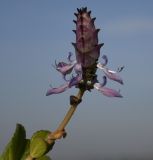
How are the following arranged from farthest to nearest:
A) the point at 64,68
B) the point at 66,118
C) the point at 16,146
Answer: the point at 16,146 < the point at 64,68 < the point at 66,118

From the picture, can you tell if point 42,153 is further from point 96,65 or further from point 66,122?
point 96,65

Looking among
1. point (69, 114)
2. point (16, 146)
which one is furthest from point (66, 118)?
point (16, 146)

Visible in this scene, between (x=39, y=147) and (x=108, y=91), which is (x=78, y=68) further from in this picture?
(x=39, y=147)

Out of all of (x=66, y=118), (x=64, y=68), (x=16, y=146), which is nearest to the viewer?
(x=66, y=118)

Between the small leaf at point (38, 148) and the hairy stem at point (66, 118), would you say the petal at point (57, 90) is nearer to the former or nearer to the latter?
the hairy stem at point (66, 118)

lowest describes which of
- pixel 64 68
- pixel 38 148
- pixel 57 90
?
pixel 38 148

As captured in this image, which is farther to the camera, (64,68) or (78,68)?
(64,68)

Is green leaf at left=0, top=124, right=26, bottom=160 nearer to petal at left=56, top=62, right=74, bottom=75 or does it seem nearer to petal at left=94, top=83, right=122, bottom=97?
petal at left=56, top=62, right=74, bottom=75

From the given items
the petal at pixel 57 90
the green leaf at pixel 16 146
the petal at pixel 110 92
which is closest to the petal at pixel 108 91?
the petal at pixel 110 92
